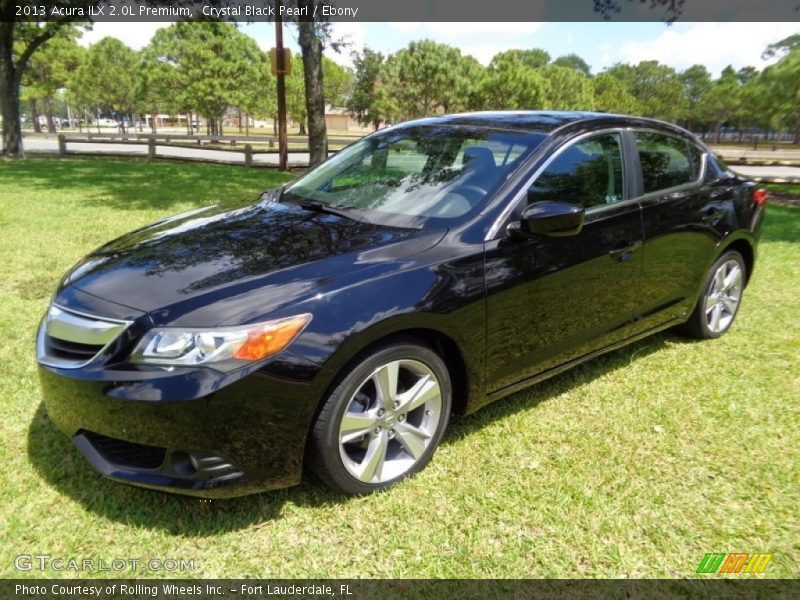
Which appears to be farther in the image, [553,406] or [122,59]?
[122,59]

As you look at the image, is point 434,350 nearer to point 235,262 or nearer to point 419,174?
point 235,262

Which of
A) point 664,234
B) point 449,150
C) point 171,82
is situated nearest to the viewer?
point 449,150

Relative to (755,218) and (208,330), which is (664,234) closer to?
(755,218)

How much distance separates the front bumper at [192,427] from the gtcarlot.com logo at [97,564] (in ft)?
0.96

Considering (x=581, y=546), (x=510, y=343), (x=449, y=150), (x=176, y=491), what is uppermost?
(x=449, y=150)

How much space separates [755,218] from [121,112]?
5574 cm

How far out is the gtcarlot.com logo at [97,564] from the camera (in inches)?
89.3

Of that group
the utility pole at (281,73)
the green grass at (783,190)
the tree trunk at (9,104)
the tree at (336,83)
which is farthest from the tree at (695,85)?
the tree trunk at (9,104)

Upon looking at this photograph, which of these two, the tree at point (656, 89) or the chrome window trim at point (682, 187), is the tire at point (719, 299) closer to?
the chrome window trim at point (682, 187)

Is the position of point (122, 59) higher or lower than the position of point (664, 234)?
higher

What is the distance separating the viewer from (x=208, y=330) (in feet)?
7.29

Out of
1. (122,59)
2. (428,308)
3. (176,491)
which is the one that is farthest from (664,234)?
(122,59)

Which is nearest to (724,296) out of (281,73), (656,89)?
(281,73)

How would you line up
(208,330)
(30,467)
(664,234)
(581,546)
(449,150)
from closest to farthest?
(208,330)
(581,546)
(30,467)
(449,150)
(664,234)
